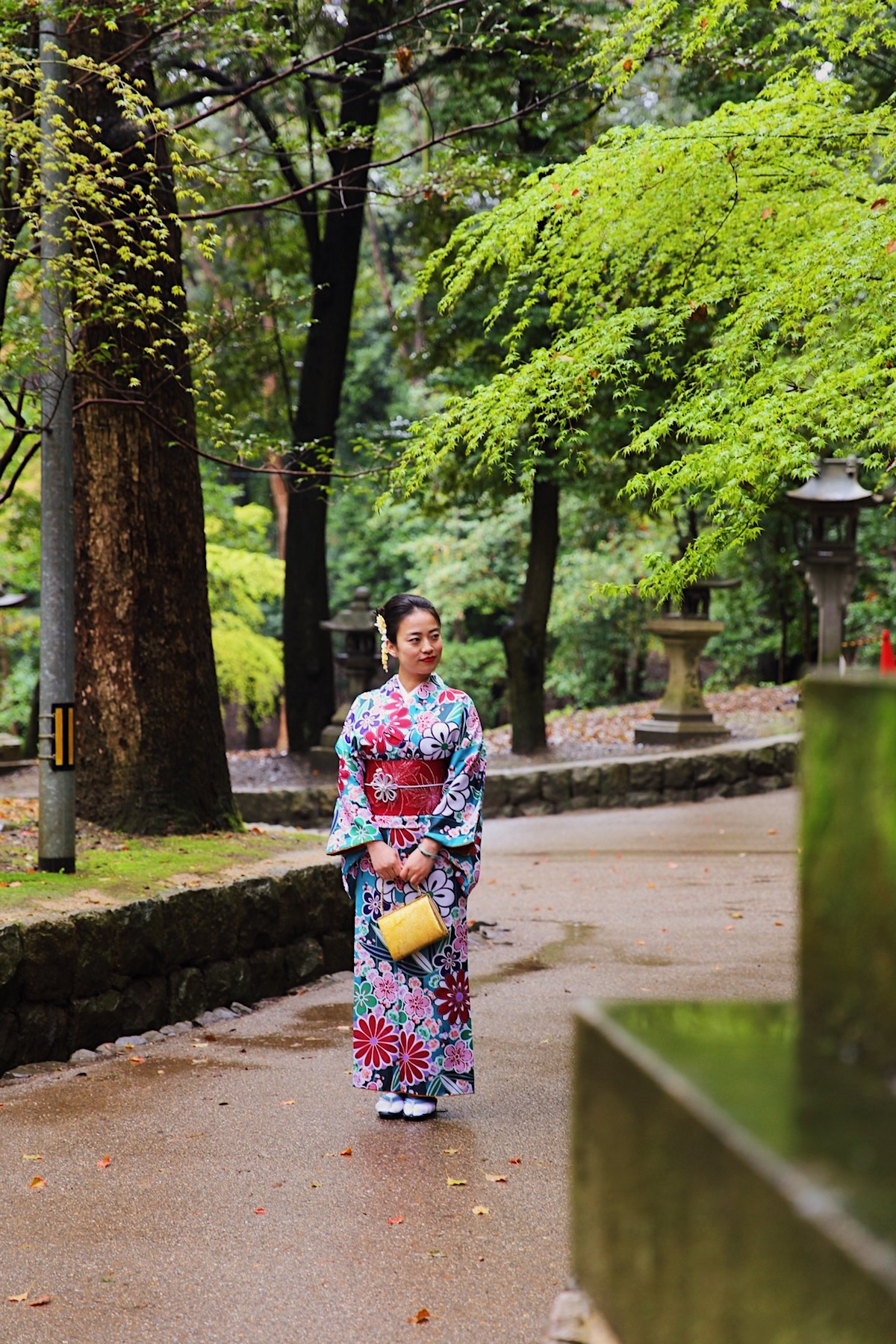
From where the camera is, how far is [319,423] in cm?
1658

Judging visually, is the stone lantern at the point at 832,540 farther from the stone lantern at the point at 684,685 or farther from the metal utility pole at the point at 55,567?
the metal utility pole at the point at 55,567

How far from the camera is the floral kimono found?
4.89 meters

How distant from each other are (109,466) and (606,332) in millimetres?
3505

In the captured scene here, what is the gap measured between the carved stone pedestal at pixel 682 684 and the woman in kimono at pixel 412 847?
13008 mm

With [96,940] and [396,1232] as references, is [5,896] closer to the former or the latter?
[96,940]

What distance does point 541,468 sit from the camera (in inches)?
626

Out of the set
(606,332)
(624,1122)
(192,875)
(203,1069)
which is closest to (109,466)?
(192,875)

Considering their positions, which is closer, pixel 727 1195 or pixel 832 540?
pixel 727 1195

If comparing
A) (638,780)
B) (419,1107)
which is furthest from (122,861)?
(638,780)

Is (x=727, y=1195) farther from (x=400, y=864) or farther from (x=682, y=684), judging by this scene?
(x=682, y=684)

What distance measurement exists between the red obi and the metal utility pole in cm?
236

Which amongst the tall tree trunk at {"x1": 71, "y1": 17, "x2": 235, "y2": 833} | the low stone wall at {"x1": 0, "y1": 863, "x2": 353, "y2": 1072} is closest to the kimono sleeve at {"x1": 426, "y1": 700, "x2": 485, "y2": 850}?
the low stone wall at {"x1": 0, "y1": 863, "x2": 353, "y2": 1072}

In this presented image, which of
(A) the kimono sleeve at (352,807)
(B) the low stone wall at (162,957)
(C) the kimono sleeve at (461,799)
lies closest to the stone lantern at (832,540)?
(B) the low stone wall at (162,957)

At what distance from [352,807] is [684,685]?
13.4m
